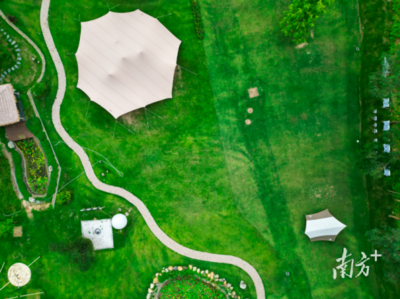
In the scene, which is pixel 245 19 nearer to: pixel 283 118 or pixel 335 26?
pixel 335 26

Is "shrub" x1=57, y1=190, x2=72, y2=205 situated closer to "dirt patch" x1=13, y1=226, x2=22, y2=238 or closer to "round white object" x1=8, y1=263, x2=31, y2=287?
"dirt patch" x1=13, y1=226, x2=22, y2=238

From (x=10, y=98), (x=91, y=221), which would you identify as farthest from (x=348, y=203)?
(x=10, y=98)

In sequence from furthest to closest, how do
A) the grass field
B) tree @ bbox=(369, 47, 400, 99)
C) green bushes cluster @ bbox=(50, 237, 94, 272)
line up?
the grass field → green bushes cluster @ bbox=(50, 237, 94, 272) → tree @ bbox=(369, 47, 400, 99)

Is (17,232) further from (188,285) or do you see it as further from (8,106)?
(188,285)

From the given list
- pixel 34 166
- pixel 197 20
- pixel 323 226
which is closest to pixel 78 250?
pixel 34 166

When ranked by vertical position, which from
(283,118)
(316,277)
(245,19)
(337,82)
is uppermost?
(245,19)

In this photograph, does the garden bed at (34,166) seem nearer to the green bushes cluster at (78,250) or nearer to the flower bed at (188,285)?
the green bushes cluster at (78,250)

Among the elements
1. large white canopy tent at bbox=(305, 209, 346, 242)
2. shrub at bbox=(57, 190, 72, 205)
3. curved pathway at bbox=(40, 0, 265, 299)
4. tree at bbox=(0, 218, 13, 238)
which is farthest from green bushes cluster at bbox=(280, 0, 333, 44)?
tree at bbox=(0, 218, 13, 238)
